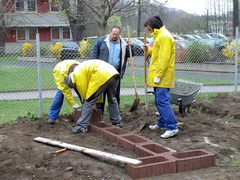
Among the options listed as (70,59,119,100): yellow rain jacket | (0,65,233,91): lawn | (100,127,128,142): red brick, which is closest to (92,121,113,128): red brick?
(100,127,128,142): red brick

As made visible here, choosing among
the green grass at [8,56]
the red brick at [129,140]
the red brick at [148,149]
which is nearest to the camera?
the red brick at [148,149]

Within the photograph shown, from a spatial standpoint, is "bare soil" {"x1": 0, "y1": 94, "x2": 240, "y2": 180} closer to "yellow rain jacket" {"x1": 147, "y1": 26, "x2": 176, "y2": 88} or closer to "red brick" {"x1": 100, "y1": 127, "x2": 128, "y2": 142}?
"red brick" {"x1": 100, "y1": 127, "x2": 128, "y2": 142}

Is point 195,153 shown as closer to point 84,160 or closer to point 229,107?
point 84,160

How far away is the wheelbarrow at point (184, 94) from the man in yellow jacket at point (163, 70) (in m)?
1.21

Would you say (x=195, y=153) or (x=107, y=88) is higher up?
(x=107, y=88)

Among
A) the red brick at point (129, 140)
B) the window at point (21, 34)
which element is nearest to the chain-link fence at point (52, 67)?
the red brick at point (129, 140)

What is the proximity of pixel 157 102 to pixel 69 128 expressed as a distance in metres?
1.65

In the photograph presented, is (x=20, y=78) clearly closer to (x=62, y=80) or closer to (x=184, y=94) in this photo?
(x=62, y=80)

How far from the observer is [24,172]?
4.21 metres

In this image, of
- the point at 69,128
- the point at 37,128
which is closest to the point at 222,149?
the point at 69,128

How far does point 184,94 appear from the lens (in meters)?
7.43

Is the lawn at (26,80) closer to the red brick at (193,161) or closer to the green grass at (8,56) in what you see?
the green grass at (8,56)

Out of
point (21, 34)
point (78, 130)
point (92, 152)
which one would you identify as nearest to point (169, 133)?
point (78, 130)

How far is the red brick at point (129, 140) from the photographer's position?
5.18 meters
